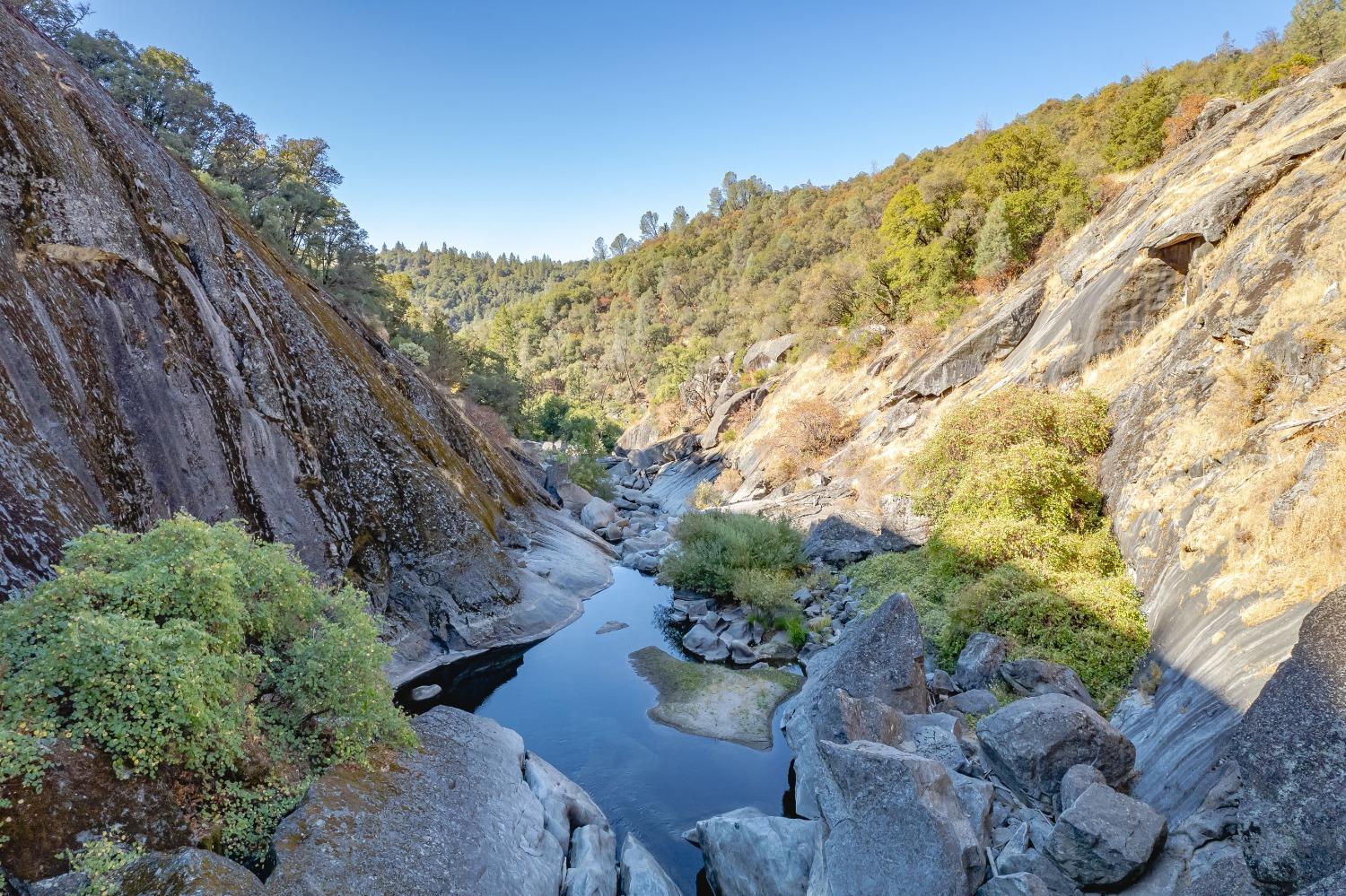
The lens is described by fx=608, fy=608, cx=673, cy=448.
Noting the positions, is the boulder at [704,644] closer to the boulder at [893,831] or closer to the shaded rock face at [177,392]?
the shaded rock face at [177,392]

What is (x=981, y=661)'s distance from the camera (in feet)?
36.1

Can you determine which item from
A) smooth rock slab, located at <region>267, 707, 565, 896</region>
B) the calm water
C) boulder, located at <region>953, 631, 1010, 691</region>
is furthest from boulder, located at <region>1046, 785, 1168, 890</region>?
smooth rock slab, located at <region>267, 707, 565, 896</region>

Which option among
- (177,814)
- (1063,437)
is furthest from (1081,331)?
(177,814)

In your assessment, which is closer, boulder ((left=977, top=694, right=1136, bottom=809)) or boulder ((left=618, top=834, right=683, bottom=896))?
boulder ((left=977, top=694, right=1136, bottom=809))

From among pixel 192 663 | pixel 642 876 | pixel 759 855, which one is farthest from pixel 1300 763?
pixel 192 663

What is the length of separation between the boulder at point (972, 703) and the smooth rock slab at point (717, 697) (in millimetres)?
3276

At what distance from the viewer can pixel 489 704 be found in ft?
43.0

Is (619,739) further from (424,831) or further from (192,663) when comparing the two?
(192,663)

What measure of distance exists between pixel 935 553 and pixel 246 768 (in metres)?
14.5

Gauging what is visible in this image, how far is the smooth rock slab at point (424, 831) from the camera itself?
583cm

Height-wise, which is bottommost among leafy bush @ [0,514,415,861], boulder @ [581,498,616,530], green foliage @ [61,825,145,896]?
boulder @ [581,498,616,530]

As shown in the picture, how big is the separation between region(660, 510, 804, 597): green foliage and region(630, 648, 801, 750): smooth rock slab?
394 centimetres

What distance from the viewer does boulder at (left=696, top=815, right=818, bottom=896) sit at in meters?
7.32

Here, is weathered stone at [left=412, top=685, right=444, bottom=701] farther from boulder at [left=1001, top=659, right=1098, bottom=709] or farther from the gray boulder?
boulder at [left=1001, top=659, right=1098, bottom=709]
